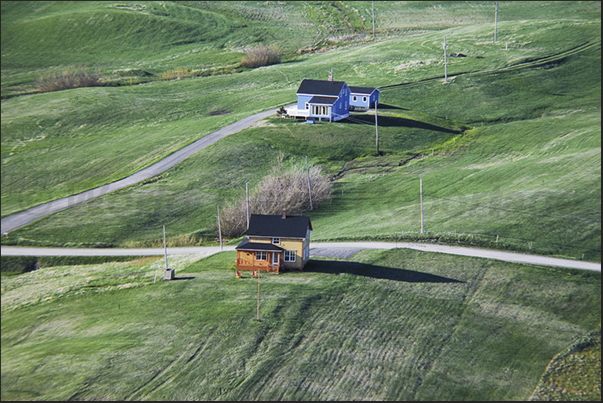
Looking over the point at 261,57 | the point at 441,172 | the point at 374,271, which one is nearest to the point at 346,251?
the point at 374,271

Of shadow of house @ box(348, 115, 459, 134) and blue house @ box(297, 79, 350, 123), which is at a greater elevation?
blue house @ box(297, 79, 350, 123)

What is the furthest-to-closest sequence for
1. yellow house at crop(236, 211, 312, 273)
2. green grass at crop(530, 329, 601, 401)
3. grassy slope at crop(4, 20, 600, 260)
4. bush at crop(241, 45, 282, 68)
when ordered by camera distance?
bush at crop(241, 45, 282, 68) → grassy slope at crop(4, 20, 600, 260) → yellow house at crop(236, 211, 312, 273) → green grass at crop(530, 329, 601, 401)

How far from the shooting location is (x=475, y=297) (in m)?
54.2

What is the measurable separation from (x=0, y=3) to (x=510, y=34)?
141 metres

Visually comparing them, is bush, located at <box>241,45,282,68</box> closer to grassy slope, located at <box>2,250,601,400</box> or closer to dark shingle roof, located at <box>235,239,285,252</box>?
grassy slope, located at <box>2,250,601,400</box>

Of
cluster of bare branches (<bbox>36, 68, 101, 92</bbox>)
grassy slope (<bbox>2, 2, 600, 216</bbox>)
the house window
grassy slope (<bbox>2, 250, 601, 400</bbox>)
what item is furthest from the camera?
cluster of bare branches (<bbox>36, 68, 101, 92</bbox>)

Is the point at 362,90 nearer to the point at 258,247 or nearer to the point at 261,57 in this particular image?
the point at 261,57

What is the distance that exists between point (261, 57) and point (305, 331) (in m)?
113

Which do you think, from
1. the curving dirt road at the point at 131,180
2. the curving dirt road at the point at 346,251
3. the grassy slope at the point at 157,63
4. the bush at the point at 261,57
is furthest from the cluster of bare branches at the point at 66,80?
the curving dirt road at the point at 346,251

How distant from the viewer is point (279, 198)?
3265 inches

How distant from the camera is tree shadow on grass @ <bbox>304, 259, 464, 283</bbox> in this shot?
57219 millimetres

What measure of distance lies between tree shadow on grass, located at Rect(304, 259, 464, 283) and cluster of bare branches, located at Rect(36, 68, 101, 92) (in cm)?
9881

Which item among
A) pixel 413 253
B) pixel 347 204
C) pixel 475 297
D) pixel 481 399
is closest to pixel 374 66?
pixel 347 204

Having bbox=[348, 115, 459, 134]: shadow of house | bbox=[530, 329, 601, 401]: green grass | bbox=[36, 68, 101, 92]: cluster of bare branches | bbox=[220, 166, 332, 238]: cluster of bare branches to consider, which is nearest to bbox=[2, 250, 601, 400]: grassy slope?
bbox=[530, 329, 601, 401]: green grass
